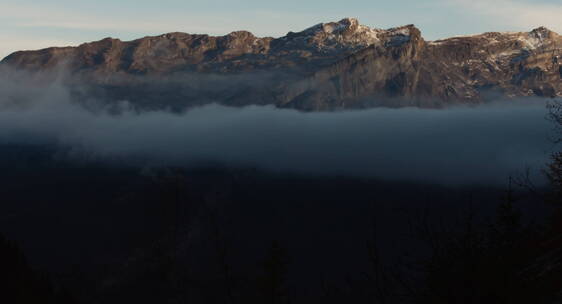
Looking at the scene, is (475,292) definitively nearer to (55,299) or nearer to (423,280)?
(423,280)

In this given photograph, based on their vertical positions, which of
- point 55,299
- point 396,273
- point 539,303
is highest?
point 396,273

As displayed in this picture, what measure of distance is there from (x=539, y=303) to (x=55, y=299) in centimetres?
10644

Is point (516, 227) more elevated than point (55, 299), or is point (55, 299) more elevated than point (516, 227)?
point (516, 227)

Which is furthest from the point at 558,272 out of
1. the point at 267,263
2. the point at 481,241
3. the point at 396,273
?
the point at 267,263

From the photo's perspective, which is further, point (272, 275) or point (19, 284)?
point (19, 284)

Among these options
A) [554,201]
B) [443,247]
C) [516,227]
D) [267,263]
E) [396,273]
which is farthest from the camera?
[267,263]

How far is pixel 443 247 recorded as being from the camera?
18.7m

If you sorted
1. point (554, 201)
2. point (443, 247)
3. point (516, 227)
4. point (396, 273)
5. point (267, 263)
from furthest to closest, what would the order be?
point (267, 263) < point (554, 201) < point (516, 227) < point (443, 247) < point (396, 273)

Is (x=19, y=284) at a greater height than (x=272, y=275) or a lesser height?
lesser

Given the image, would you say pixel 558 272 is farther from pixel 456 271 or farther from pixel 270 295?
pixel 270 295

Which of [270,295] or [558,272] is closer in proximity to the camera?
[558,272]

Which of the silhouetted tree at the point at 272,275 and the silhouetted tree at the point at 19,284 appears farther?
the silhouetted tree at the point at 272,275

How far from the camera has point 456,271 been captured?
60.4 feet

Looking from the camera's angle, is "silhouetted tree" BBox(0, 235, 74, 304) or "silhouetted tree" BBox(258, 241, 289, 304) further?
"silhouetted tree" BBox(258, 241, 289, 304)
